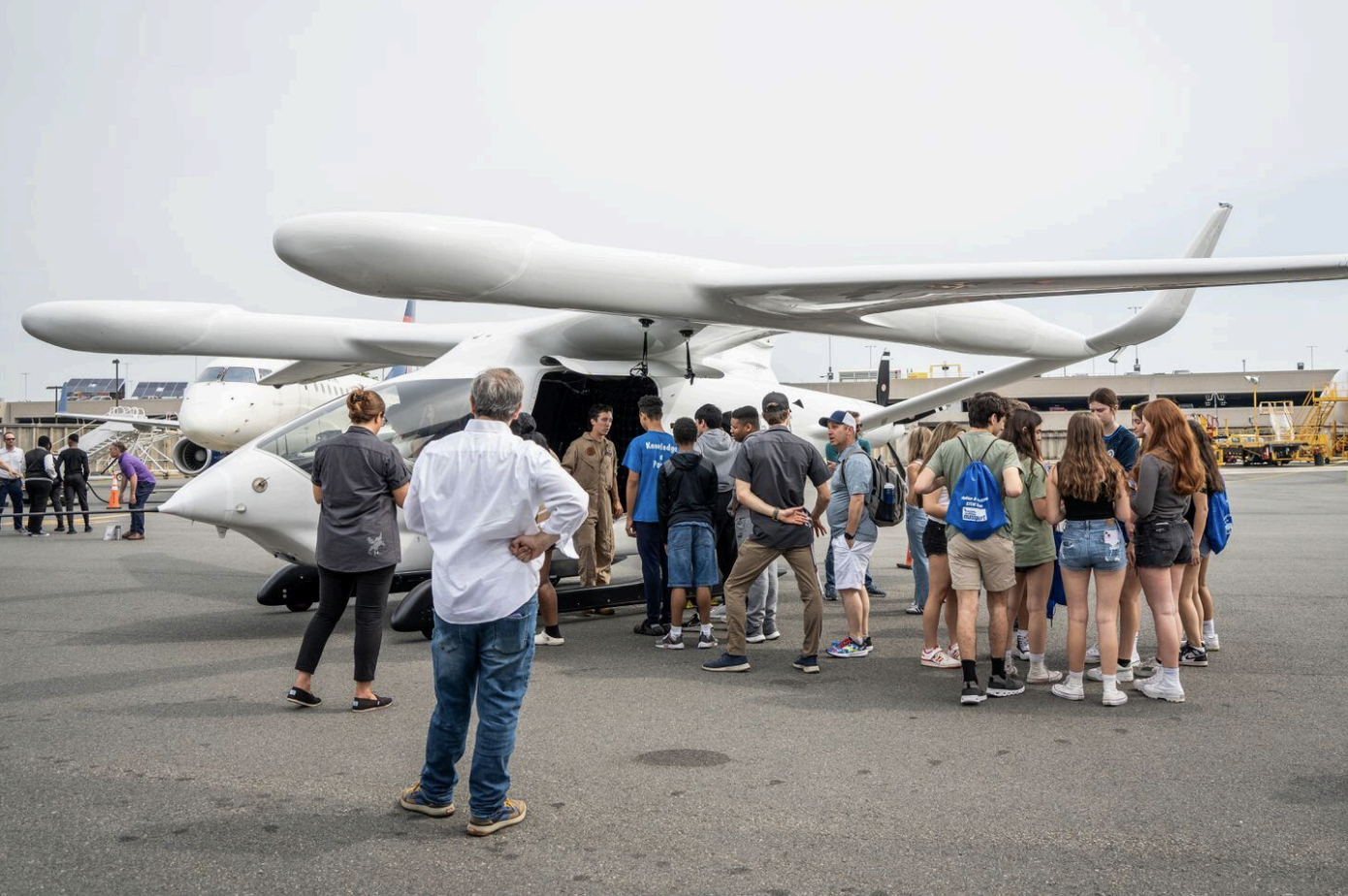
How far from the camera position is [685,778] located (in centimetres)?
410

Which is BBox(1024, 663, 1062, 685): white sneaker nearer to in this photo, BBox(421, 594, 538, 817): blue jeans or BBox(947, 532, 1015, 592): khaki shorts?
BBox(947, 532, 1015, 592): khaki shorts

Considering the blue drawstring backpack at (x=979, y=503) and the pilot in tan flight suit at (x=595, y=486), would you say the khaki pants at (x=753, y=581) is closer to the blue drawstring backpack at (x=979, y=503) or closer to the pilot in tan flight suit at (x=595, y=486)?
the blue drawstring backpack at (x=979, y=503)

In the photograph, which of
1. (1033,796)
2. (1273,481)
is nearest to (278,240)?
(1033,796)

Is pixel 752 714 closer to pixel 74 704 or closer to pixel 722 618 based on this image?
pixel 722 618

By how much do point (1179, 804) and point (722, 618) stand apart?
15.4ft

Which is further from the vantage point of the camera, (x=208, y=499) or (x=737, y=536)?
(x=737, y=536)

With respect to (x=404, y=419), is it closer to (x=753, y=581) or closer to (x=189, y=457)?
(x=753, y=581)

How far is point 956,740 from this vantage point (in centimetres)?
462

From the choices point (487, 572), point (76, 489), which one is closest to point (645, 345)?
point (487, 572)

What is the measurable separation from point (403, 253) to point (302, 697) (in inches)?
103

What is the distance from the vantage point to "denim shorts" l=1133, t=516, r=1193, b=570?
17.8ft

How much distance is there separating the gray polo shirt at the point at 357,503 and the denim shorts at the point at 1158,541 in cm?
413

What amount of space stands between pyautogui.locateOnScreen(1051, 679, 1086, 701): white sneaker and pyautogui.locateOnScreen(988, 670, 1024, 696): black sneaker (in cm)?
20

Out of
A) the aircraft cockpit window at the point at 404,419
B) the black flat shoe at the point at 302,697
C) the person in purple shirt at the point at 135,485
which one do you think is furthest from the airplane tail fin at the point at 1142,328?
the person in purple shirt at the point at 135,485
